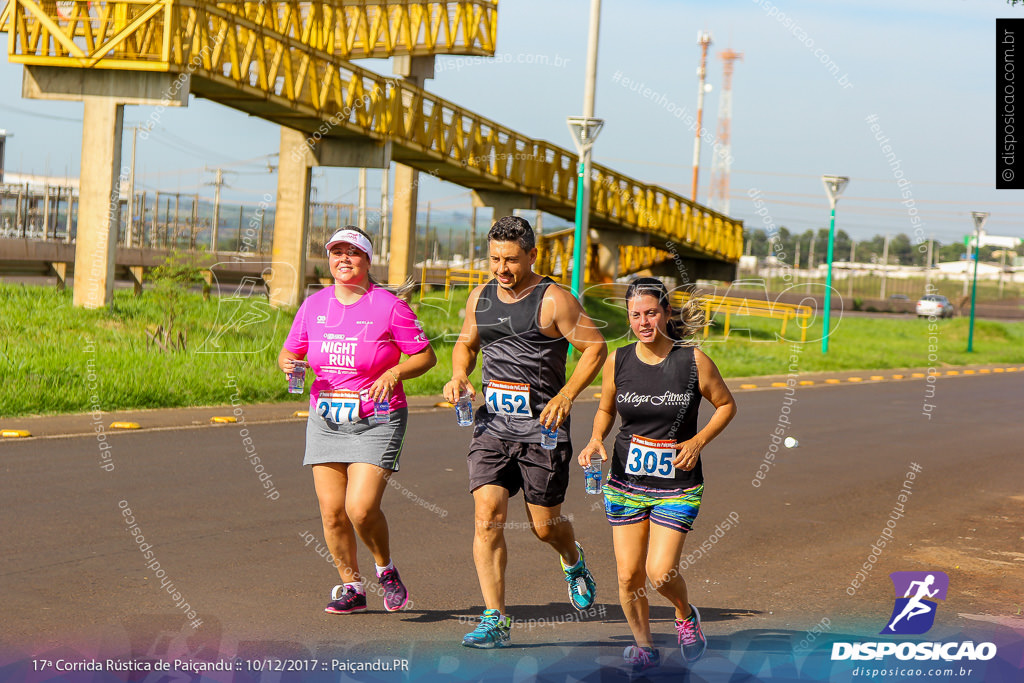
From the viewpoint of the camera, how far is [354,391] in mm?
6266

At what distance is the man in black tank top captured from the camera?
600 cm

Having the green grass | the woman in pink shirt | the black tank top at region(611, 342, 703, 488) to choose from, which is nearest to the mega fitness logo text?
the black tank top at region(611, 342, 703, 488)

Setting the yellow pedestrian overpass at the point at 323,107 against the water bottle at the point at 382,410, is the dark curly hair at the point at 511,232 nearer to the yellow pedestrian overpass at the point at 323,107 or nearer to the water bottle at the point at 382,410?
the water bottle at the point at 382,410

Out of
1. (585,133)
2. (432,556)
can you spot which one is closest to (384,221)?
(585,133)

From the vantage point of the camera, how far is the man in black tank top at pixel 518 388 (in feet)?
19.7

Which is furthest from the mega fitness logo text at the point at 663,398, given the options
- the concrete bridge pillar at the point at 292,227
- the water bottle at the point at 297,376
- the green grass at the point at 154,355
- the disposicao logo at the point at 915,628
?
the concrete bridge pillar at the point at 292,227

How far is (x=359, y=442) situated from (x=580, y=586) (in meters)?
1.39

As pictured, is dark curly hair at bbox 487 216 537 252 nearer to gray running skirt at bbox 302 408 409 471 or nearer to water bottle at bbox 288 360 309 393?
gray running skirt at bbox 302 408 409 471

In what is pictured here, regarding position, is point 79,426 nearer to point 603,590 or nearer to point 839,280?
point 603,590

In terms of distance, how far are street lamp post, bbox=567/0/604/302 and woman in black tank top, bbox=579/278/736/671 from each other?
1591cm

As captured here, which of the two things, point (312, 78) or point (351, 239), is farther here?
point (312, 78)

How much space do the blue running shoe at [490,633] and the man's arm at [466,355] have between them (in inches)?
42.5

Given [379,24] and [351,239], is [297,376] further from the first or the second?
[379,24]

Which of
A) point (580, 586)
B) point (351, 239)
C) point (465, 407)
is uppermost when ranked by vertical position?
point (351, 239)
